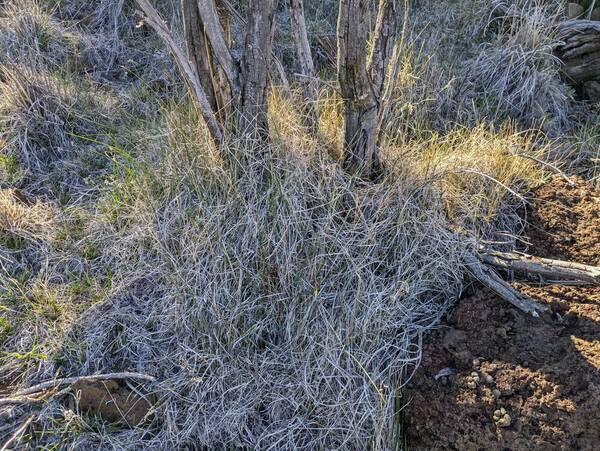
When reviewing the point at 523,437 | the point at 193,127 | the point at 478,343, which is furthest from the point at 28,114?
the point at 523,437

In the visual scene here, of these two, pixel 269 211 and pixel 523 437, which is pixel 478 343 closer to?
pixel 523 437

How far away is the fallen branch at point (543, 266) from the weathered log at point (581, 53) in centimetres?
173

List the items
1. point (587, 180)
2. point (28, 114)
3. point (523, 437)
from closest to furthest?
point (523, 437) → point (587, 180) → point (28, 114)

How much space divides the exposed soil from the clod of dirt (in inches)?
38.0

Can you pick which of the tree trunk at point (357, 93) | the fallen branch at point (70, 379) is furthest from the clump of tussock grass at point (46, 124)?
the tree trunk at point (357, 93)

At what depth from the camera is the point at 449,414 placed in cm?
187

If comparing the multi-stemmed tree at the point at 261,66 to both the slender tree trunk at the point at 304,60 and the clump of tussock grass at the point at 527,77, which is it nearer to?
the slender tree trunk at the point at 304,60

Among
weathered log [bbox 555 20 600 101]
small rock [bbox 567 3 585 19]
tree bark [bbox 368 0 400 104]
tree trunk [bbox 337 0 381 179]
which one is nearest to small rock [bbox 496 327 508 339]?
tree trunk [bbox 337 0 381 179]

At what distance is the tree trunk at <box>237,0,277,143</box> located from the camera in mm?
2182

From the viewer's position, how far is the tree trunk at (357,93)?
2.11 m

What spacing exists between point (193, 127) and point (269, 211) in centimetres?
58

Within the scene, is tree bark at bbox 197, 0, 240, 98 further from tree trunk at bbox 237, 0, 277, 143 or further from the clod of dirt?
the clod of dirt

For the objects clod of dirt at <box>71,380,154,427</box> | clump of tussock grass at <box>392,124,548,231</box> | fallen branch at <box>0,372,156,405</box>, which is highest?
clump of tussock grass at <box>392,124,548,231</box>

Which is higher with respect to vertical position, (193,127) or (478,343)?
(193,127)
